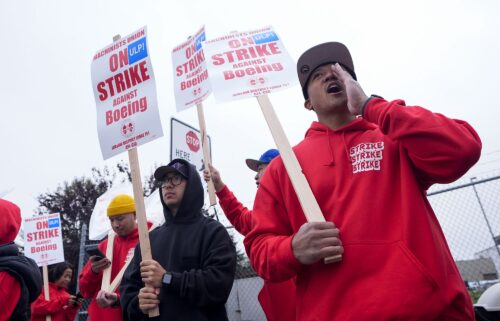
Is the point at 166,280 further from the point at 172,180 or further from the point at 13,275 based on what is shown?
the point at 13,275

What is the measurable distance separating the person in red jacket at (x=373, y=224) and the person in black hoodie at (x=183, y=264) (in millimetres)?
960

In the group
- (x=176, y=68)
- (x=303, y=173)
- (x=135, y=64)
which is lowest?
(x=303, y=173)

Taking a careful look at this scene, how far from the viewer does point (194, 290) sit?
8.88ft

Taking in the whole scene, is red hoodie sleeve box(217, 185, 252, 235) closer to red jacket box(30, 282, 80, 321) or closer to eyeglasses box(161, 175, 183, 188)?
eyeglasses box(161, 175, 183, 188)

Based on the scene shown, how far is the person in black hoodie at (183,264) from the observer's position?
271cm

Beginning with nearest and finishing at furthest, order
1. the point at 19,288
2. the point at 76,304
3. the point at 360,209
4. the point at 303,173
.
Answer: the point at 360,209, the point at 303,173, the point at 19,288, the point at 76,304

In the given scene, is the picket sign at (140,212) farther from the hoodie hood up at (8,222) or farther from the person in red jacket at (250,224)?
the hoodie hood up at (8,222)

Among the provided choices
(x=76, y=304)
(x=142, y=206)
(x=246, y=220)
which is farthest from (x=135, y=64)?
(x=76, y=304)

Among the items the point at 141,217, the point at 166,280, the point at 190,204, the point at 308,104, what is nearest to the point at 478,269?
the point at 190,204

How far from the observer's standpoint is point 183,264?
117 inches

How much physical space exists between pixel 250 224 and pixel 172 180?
32.4 inches

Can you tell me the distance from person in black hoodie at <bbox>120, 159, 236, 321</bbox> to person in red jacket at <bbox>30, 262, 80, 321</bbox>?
3014 mm

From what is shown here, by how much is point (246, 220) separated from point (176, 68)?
172 cm

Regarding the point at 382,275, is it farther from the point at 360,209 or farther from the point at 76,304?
the point at 76,304
